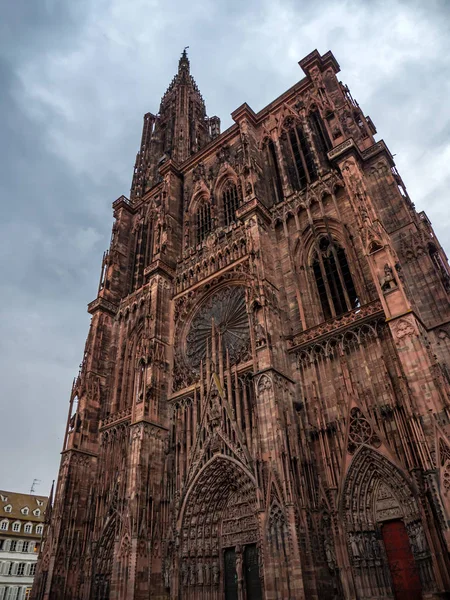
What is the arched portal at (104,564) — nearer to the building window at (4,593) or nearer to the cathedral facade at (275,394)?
the cathedral facade at (275,394)

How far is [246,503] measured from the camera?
15.3 meters

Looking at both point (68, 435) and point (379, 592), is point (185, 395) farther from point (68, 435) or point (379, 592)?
point (379, 592)

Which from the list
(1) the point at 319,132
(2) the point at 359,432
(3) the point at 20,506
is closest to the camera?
(2) the point at 359,432

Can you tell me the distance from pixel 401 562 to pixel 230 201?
19.2 m

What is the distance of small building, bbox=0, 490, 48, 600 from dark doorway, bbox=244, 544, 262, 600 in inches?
1128

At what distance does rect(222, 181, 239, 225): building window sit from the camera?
80.6ft

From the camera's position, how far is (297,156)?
75.9 feet

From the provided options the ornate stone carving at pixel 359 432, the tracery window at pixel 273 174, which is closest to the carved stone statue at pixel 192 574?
the ornate stone carving at pixel 359 432

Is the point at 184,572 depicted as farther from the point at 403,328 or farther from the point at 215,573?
the point at 403,328

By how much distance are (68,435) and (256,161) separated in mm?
17287

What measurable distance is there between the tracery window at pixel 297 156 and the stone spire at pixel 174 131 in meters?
11.4

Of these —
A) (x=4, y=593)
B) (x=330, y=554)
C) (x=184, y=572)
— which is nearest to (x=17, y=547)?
(x=4, y=593)

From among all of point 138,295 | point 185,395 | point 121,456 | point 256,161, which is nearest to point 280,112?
point 256,161

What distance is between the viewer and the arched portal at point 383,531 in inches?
443
